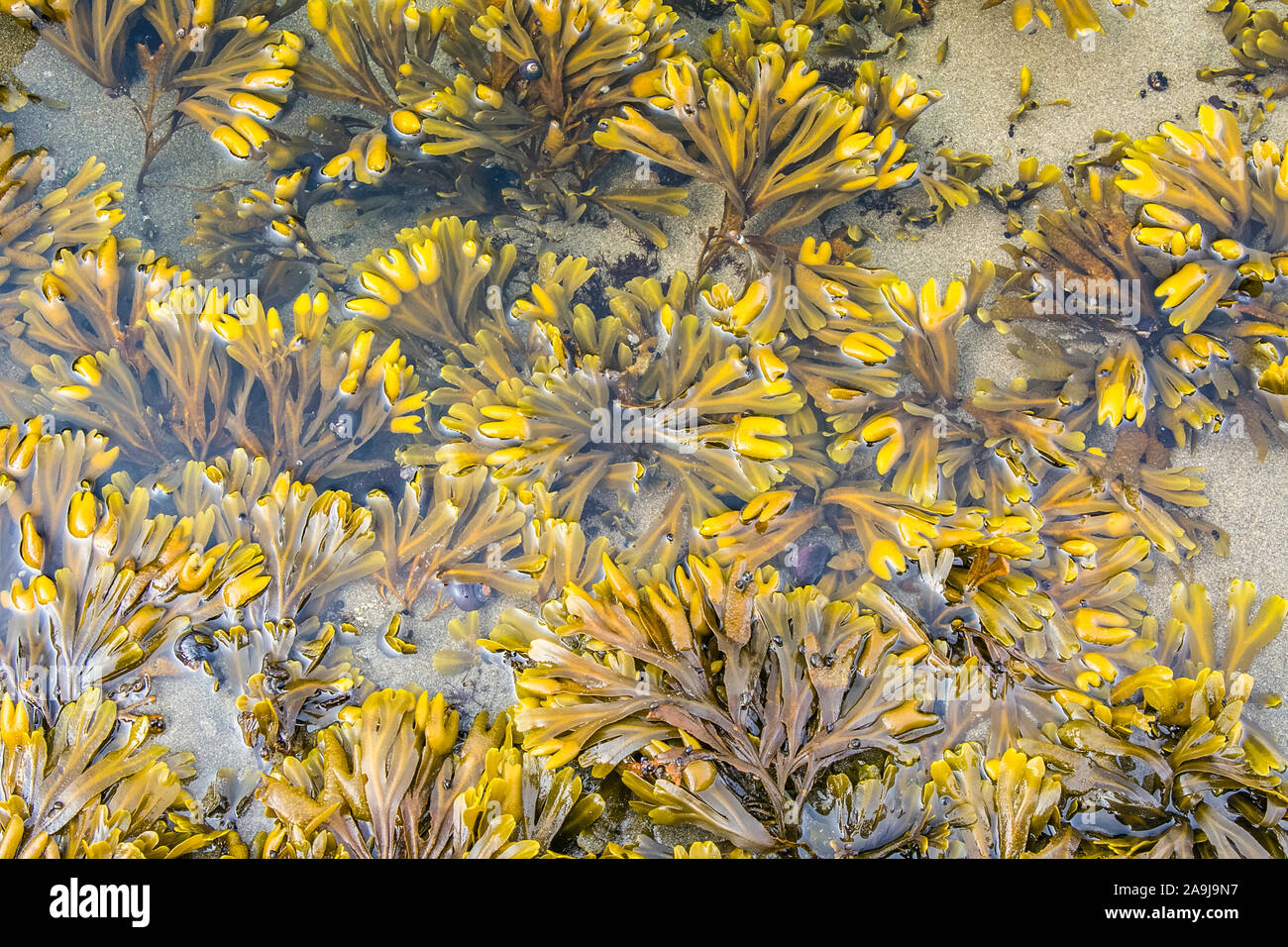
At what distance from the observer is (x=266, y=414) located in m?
1.43

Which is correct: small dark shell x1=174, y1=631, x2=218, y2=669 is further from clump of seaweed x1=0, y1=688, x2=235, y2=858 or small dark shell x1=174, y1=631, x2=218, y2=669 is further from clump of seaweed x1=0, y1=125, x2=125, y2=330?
clump of seaweed x1=0, y1=125, x2=125, y2=330

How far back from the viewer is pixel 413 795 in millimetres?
1211

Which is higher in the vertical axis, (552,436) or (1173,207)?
(1173,207)

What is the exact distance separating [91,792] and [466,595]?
68 centimetres

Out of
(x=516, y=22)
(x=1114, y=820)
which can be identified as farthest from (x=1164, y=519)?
(x=516, y=22)

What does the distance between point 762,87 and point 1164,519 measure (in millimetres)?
1116

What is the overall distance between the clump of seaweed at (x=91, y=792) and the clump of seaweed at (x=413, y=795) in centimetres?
14

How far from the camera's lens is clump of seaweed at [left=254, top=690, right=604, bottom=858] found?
1181mm

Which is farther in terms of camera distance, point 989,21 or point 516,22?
point 989,21

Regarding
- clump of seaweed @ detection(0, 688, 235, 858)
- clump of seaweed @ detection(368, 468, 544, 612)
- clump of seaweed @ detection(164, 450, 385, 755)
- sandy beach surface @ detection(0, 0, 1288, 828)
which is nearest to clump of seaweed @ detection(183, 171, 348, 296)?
sandy beach surface @ detection(0, 0, 1288, 828)

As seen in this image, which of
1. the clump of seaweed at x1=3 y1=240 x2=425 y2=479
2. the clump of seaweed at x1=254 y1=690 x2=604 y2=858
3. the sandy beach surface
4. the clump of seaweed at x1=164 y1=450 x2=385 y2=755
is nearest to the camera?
the clump of seaweed at x1=254 y1=690 x2=604 y2=858

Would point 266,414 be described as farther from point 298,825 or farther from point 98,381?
point 298,825

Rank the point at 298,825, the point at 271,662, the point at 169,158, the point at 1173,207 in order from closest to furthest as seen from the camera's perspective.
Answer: the point at 298,825, the point at 271,662, the point at 1173,207, the point at 169,158

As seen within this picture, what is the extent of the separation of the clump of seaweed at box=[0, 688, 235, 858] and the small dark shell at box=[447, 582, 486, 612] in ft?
1.72
